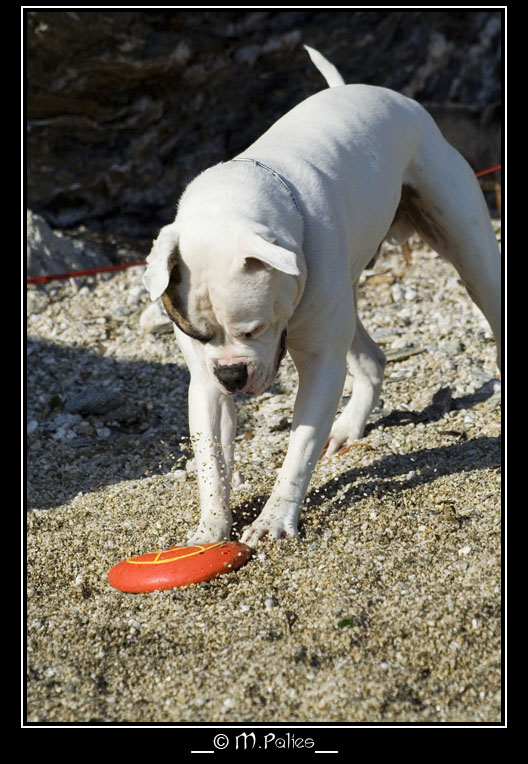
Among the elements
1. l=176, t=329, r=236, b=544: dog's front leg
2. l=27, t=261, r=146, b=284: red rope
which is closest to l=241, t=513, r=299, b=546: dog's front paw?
l=176, t=329, r=236, b=544: dog's front leg

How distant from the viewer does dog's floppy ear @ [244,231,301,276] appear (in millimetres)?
2846

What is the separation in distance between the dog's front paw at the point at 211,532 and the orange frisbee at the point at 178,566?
10 cm

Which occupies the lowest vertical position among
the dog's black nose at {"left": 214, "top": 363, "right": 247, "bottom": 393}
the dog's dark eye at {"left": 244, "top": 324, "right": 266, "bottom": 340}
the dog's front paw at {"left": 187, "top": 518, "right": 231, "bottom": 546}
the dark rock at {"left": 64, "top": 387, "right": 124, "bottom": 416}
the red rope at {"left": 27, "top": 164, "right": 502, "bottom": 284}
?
the dark rock at {"left": 64, "top": 387, "right": 124, "bottom": 416}

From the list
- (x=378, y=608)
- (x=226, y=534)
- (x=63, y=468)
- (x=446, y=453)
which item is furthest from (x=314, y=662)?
(x=63, y=468)

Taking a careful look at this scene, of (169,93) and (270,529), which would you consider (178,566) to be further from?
(169,93)

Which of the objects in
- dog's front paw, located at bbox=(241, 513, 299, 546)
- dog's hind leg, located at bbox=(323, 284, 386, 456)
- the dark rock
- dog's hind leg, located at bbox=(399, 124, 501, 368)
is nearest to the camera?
dog's front paw, located at bbox=(241, 513, 299, 546)

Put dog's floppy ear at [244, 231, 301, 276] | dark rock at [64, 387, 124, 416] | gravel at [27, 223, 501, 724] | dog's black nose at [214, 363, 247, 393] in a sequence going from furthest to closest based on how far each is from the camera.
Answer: dark rock at [64, 387, 124, 416] → dog's black nose at [214, 363, 247, 393] → dog's floppy ear at [244, 231, 301, 276] → gravel at [27, 223, 501, 724]

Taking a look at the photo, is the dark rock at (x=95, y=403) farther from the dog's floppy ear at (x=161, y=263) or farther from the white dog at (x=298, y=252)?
the dog's floppy ear at (x=161, y=263)

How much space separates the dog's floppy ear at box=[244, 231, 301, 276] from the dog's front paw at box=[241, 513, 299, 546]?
102 cm

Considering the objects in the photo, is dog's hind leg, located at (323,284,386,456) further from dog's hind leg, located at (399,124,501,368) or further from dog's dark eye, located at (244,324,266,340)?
dog's dark eye, located at (244,324,266,340)

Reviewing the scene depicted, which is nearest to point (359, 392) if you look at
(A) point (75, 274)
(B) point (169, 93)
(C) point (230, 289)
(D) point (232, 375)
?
(D) point (232, 375)

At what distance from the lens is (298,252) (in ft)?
10.2

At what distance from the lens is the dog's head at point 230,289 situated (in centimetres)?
292

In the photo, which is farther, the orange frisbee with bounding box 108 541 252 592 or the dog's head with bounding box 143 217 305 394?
the orange frisbee with bounding box 108 541 252 592
